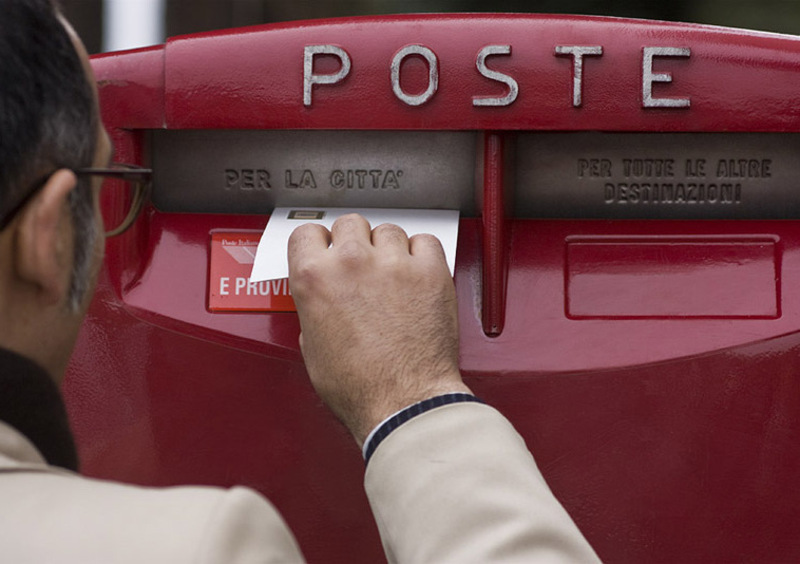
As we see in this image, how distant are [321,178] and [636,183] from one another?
506 mm

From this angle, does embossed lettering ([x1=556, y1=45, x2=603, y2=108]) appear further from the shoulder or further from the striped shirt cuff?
the shoulder

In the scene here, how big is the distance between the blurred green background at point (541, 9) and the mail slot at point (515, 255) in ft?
13.3

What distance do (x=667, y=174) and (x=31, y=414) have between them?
103 cm

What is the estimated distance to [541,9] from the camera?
20.8 ft

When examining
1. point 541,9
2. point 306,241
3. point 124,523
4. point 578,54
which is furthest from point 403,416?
point 541,9

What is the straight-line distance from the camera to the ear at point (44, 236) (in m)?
1.12

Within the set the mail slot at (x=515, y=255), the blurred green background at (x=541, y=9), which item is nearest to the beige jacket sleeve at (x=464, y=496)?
the mail slot at (x=515, y=255)

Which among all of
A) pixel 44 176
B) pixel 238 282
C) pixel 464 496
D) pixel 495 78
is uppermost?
pixel 495 78

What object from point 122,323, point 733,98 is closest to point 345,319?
point 122,323

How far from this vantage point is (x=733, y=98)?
158cm

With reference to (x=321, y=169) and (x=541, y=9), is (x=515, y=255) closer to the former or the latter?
(x=321, y=169)

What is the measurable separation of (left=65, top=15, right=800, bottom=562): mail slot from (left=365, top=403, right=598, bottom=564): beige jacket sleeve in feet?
0.83

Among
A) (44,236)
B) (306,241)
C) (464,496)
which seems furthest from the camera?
(306,241)

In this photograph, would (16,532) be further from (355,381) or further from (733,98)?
(733,98)
